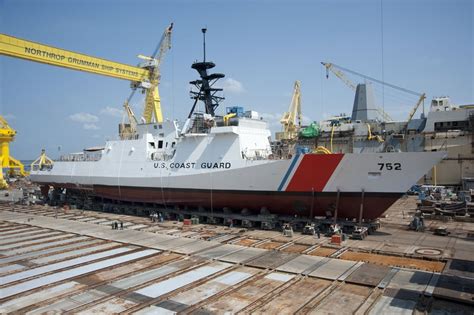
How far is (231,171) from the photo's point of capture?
14.0 metres

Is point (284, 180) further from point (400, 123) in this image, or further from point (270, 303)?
point (400, 123)

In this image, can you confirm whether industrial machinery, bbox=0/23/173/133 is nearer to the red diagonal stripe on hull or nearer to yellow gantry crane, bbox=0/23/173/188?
yellow gantry crane, bbox=0/23/173/188

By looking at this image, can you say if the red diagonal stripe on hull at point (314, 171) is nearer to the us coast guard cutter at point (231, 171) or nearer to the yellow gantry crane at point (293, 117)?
the us coast guard cutter at point (231, 171)

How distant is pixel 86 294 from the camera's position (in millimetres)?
7020

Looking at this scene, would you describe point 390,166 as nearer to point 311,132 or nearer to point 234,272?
point 234,272

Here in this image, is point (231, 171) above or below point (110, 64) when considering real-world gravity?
below

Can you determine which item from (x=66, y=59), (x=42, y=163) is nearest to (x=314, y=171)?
(x=66, y=59)

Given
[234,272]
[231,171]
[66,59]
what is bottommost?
[234,272]

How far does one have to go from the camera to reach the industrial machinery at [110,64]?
1931 centimetres

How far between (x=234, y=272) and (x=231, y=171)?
6.18 meters

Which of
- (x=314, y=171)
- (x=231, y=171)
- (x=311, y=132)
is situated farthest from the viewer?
(x=311, y=132)

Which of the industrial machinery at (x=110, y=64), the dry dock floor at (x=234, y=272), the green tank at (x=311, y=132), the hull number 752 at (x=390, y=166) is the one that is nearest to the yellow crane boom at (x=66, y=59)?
the industrial machinery at (x=110, y=64)

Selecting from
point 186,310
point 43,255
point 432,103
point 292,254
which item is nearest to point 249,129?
point 292,254

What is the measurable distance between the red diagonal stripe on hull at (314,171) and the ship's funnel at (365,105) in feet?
90.3
